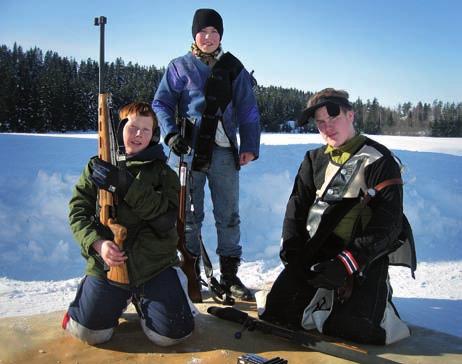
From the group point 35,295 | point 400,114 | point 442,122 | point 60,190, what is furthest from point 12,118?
point 400,114

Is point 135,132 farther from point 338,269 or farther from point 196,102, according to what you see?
point 338,269

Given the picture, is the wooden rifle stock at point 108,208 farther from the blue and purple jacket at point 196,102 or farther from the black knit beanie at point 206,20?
the black knit beanie at point 206,20

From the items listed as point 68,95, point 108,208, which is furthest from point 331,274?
point 68,95

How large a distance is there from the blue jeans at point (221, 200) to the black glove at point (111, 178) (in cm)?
114

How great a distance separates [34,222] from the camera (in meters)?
6.59

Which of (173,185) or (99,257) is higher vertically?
(173,185)

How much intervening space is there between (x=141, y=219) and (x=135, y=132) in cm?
52

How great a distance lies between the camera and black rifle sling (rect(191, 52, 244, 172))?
362 centimetres

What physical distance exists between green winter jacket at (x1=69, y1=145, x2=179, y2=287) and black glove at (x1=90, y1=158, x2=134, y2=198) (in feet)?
0.22

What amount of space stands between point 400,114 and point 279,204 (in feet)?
293

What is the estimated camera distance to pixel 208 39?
366 centimetres

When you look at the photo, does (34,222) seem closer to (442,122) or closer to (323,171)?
(323,171)

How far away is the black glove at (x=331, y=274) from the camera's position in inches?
109

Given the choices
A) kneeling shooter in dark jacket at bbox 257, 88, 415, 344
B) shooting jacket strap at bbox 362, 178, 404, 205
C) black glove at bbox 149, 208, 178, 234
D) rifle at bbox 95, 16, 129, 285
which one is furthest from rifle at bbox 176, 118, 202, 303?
shooting jacket strap at bbox 362, 178, 404, 205
